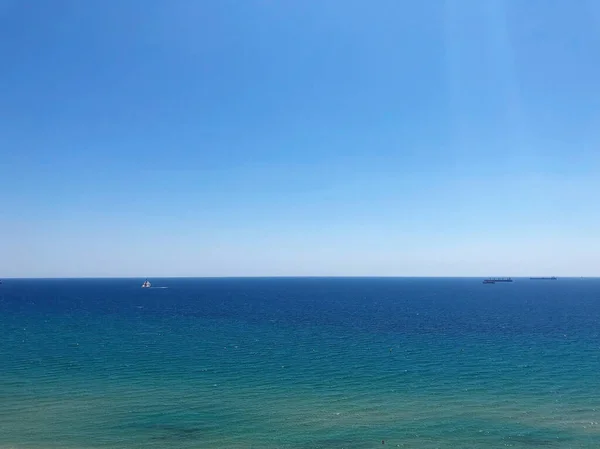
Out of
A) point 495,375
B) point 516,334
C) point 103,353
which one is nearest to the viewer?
point 495,375

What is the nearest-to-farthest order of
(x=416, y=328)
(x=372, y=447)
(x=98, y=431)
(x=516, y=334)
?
1. (x=372, y=447)
2. (x=98, y=431)
3. (x=516, y=334)
4. (x=416, y=328)

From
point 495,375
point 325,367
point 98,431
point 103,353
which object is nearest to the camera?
point 98,431

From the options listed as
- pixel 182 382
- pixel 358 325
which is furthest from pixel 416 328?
pixel 182 382

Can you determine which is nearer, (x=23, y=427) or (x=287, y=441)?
(x=287, y=441)

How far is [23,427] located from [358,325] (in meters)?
76.8

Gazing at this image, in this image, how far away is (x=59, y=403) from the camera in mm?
46000

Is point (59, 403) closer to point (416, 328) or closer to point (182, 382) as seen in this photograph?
point (182, 382)

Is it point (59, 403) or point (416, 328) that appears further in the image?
point (416, 328)

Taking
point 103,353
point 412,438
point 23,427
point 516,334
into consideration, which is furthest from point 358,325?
point 23,427

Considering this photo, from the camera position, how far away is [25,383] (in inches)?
2083

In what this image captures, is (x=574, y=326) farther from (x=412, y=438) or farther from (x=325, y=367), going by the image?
(x=412, y=438)

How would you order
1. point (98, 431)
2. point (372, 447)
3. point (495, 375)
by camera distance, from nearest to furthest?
point (372, 447) → point (98, 431) → point (495, 375)

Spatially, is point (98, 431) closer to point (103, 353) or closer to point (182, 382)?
point (182, 382)

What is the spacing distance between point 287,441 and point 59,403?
991 inches
